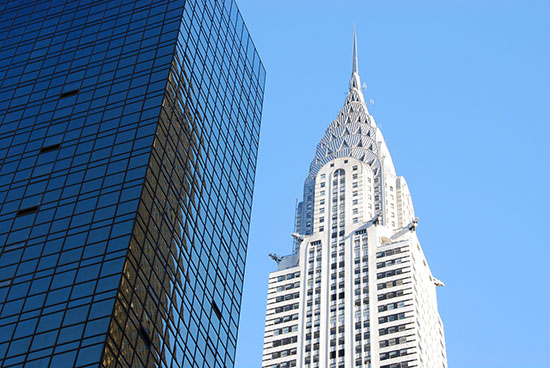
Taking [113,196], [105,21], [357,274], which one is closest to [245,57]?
[105,21]

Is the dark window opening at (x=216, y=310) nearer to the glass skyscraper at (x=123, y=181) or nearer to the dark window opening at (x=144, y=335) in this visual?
the glass skyscraper at (x=123, y=181)

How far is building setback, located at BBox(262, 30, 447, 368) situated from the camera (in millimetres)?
145500

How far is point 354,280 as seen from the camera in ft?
510

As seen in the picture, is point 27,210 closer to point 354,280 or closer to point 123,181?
point 123,181

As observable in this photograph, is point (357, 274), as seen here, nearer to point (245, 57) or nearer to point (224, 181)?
point (245, 57)

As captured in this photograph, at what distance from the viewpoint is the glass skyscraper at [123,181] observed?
64.9 meters

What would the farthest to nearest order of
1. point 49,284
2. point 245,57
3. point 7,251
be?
point 245,57, point 7,251, point 49,284

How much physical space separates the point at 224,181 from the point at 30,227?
21.4 meters

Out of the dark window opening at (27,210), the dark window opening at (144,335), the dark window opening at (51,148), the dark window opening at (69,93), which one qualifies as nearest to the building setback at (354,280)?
the dark window opening at (69,93)

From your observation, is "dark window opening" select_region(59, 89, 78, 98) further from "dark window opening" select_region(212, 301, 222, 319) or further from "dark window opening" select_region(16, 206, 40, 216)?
"dark window opening" select_region(212, 301, 222, 319)

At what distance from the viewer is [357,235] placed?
162250 millimetres

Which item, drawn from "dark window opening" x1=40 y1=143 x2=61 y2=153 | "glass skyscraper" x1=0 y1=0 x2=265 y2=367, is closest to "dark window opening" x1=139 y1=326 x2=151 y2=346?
"glass skyscraper" x1=0 y1=0 x2=265 y2=367

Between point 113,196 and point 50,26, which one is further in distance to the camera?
point 50,26

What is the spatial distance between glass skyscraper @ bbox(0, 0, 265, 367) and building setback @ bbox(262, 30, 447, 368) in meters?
51.2
